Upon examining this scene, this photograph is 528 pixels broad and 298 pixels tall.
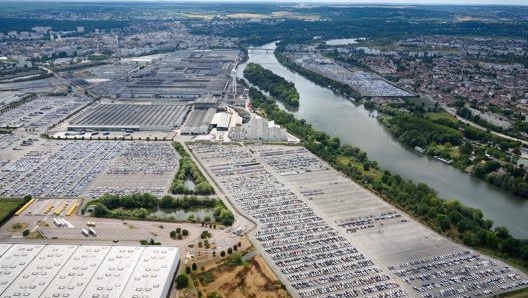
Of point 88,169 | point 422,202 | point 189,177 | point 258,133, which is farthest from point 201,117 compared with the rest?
point 422,202

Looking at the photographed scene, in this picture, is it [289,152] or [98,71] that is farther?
[98,71]

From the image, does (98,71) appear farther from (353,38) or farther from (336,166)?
(353,38)

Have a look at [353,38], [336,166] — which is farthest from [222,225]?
[353,38]

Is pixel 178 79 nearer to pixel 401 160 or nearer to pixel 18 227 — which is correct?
pixel 401 160

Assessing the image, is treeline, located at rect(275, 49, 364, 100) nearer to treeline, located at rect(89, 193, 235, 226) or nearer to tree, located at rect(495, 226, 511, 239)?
tree, located at rect(495, 226, 511, 239)

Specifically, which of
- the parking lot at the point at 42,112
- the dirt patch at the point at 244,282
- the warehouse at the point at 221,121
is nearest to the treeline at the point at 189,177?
the warehouse at the point at 221,121

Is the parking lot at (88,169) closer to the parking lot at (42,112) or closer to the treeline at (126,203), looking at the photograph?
the treeline at (126,203)

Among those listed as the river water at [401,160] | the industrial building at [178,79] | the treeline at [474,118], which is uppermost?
the industrial building at [178,79]
